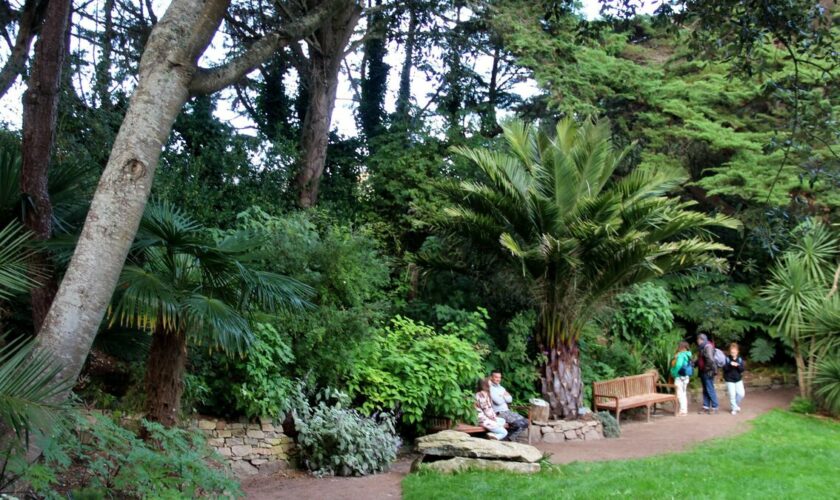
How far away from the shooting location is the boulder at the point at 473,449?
955 cm

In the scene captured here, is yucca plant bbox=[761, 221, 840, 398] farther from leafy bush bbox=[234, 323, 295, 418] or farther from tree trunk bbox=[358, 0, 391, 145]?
leafy bush bbox=[234, 323, 295, 418]

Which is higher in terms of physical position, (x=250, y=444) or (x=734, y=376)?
(x=734, y=376)

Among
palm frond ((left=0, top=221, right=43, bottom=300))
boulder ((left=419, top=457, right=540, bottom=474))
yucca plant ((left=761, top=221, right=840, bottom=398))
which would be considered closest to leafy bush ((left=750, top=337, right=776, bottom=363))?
yucca plant ((left=761, top=221, right=840, bottom=398))

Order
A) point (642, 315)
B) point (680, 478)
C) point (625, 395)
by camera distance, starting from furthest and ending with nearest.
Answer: point (642, 315), point (625, 395), point (680, 478)

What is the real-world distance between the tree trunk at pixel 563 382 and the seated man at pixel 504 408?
3.56 ft

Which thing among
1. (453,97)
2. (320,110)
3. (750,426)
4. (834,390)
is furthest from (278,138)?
(834,390)

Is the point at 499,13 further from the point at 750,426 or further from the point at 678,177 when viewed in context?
the point at 750,426

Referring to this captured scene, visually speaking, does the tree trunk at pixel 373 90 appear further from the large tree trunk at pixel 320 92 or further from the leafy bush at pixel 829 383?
the leafy bush at pixel 829 383

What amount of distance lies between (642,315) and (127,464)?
44.3 ft

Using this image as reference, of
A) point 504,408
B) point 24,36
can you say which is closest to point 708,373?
point 504,408

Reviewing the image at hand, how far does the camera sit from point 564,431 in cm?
1277

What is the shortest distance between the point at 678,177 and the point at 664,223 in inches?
35.2

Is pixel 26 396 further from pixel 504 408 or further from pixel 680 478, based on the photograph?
pixel 504 408

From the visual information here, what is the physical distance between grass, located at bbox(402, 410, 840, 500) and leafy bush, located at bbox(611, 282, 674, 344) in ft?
18.6
